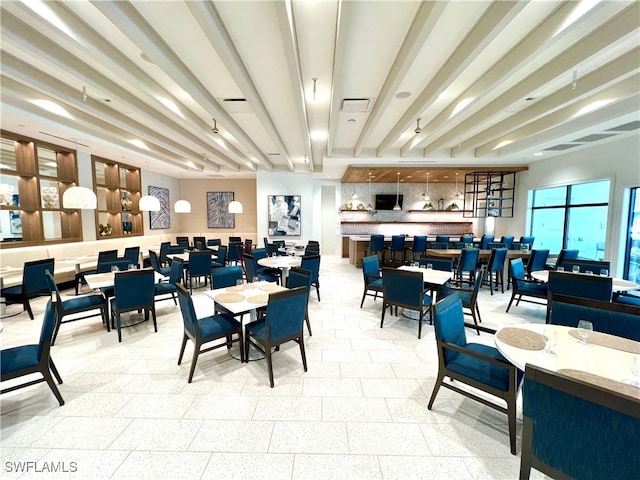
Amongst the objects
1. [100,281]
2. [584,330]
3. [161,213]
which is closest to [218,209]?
[161,213]

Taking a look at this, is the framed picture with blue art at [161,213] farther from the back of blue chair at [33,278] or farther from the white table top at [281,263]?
the white table top at [281,263]

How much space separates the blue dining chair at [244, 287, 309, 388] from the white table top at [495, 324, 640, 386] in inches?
67.8

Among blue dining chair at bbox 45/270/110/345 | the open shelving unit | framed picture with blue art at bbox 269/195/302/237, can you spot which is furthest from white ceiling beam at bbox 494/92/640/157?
blue dining chair at bbox 45/270/110/345

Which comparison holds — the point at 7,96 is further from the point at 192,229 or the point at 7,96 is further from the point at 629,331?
the point at 629,331

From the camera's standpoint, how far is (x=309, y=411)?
221 cm

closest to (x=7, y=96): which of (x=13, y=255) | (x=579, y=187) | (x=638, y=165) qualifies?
(x=13, y=255)

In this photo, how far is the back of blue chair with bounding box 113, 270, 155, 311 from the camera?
132 inches

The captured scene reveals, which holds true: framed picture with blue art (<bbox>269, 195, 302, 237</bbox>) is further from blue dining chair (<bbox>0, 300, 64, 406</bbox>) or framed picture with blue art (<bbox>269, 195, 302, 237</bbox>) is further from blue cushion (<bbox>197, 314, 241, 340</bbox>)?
blue dining chair (<bbox>0, 300, 64, 406</bbox>)

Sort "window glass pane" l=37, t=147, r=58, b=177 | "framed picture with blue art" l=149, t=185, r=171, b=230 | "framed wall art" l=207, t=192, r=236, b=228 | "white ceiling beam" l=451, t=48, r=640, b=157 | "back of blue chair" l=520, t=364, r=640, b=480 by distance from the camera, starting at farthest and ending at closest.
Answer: "framed wall art" l=207, t=192, r=236, b=228, "framed picture with blue art" l=149, t=185, r=171, b=230, "window glass pane" l=37, t=147, r=58, b=177, "white ceiling beam" l=451, t=48, r=640, b=157, "back of blue chair" l=520, t=364, r=640, b=480

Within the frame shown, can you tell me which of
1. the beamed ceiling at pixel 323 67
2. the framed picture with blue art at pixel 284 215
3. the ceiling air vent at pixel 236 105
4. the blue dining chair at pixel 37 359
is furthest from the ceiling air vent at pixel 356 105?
the framed picture with blue art at pixel 284 215

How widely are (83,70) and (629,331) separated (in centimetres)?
633

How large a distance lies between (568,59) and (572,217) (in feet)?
18.0

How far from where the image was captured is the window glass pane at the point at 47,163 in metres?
6.12

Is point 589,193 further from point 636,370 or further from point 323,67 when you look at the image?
point 323,67
